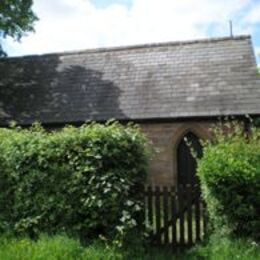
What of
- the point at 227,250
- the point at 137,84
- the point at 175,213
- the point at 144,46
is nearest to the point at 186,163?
the point at 137,84

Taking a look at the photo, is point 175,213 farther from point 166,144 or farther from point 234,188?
point 166,144

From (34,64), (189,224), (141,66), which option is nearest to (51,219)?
(189,224)

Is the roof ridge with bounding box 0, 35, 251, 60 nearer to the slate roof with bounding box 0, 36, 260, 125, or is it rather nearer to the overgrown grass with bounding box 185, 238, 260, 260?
the slate roof with bounding box 0, 36, 260, 125

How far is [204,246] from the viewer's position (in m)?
10.2

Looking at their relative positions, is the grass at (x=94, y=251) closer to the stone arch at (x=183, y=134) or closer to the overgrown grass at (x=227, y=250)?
the overgrown grass at (x=227, y=250)

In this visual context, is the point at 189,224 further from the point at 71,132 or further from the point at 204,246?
the point at 71,132

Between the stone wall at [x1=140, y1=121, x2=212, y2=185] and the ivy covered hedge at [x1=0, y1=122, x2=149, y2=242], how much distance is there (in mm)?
8904

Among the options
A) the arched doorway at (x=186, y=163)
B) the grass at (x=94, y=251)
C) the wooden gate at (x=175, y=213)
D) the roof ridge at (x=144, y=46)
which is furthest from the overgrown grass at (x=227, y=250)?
the roof ridge at (x=144, y=46)

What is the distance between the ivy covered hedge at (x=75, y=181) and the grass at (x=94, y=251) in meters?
0.49

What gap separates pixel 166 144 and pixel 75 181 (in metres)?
9.95

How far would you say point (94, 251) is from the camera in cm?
910

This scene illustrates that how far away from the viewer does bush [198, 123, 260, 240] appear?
374 inches

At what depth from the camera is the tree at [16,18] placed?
2570 centimetres

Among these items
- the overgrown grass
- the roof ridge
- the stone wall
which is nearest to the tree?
the roof ridge
